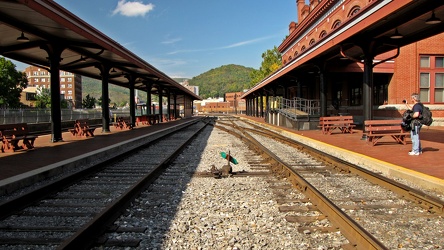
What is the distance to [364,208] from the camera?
205 inches

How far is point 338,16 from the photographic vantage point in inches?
1092

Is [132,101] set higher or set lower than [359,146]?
higher

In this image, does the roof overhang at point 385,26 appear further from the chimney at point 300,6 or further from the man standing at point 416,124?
the chimney at point 300,6

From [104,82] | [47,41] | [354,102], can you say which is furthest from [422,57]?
[47,41]

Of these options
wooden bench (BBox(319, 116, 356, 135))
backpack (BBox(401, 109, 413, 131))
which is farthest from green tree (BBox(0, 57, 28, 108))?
backpack (BBox(401, 109, 413, 131))

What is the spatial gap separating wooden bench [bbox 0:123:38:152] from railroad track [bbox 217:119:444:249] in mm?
8675

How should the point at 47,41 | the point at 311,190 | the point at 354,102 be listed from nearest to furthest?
the point at 311,190 < the point at 47,41 < the point at 354,102

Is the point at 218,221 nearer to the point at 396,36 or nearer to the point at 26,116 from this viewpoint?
the point at 396,36

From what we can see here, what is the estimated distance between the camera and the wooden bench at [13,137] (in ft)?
36.9

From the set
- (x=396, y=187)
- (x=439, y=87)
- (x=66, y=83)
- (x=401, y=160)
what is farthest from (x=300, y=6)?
(x=66, y=83)

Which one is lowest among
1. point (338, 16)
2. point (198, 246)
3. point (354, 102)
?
point (198, 246)

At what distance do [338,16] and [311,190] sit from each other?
25.5 meters

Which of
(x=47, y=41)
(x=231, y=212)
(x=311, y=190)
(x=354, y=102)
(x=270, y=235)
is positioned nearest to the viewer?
(x=270, y=235)

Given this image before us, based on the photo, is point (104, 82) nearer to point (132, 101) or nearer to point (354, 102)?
point (132, 101)
